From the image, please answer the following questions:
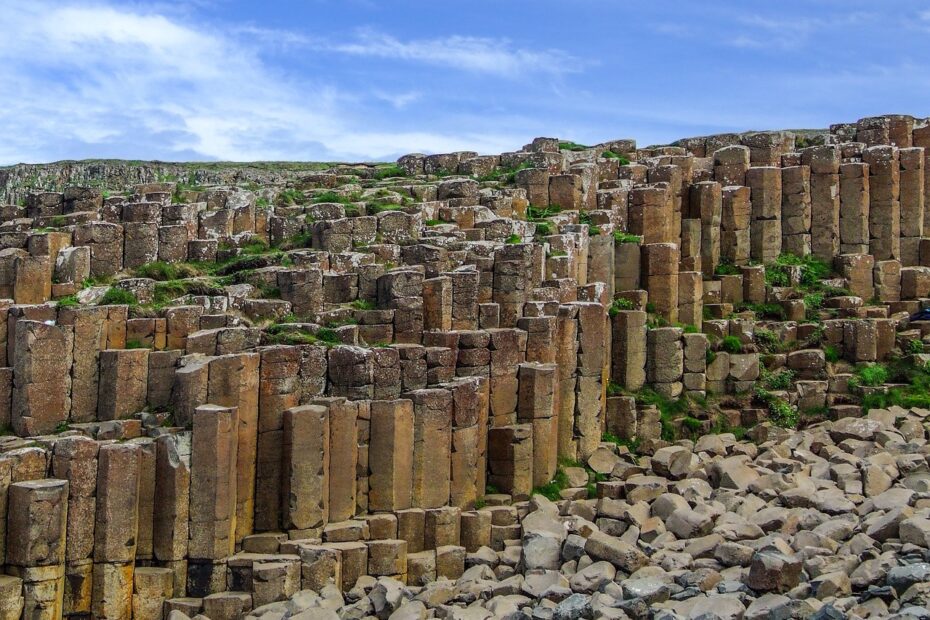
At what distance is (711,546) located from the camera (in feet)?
84.2

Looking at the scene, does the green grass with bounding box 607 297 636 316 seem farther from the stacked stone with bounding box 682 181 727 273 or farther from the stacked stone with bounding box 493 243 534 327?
the stacked stone with bounding box 682 181 727 273

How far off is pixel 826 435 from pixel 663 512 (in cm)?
665

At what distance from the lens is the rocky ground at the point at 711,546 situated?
75.7 feet

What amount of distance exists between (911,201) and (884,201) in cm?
103

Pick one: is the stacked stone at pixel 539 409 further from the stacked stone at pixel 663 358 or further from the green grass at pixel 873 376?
the green grass at pixel 873 376

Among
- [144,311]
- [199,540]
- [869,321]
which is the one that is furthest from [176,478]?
[869,321]

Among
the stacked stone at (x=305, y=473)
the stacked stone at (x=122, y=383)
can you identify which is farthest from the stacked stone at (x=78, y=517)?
the stacked stone at (x=305, y=473)

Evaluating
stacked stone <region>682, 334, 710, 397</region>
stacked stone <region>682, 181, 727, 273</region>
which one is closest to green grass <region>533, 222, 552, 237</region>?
stacked stone <region>682, 334, 710, 397</region>

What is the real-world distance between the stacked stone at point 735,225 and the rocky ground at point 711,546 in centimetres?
788

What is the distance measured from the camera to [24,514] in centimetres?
2322

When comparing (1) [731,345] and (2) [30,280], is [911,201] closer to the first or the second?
(1) [731,345]

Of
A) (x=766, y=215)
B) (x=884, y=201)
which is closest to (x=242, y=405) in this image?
(x=766, y=215)

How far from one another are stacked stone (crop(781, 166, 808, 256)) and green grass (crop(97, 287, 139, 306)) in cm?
1991

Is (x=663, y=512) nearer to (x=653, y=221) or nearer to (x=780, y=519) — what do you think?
(x=780, y=519)
